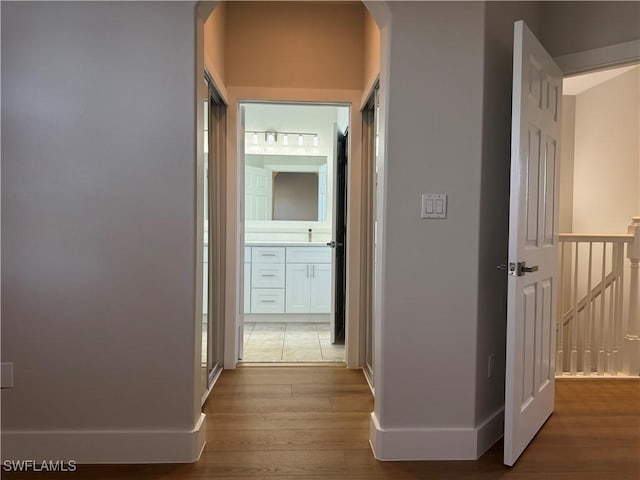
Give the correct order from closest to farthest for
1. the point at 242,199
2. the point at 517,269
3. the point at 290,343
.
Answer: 1. the point at 517,269
2. the point at 242,199
3. the point at 290,343

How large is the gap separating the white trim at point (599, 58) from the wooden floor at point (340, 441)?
194 cm

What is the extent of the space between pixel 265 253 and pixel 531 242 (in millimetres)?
3017

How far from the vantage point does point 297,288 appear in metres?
4.55

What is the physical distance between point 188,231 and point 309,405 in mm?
1310

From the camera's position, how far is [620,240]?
297 centimetres

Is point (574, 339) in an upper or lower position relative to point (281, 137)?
lower

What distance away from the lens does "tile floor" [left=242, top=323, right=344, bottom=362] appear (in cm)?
340

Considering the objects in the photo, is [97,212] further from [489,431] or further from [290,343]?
[290,343]

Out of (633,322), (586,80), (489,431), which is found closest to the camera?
(489,431)

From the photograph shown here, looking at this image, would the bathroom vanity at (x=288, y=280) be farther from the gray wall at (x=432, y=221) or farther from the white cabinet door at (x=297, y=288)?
the gray wall at (x=432, y=221)

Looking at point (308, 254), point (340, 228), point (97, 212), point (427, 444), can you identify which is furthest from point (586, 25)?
point (308, 254)

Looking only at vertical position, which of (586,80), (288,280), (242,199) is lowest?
(288,280)

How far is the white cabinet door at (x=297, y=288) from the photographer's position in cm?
455
